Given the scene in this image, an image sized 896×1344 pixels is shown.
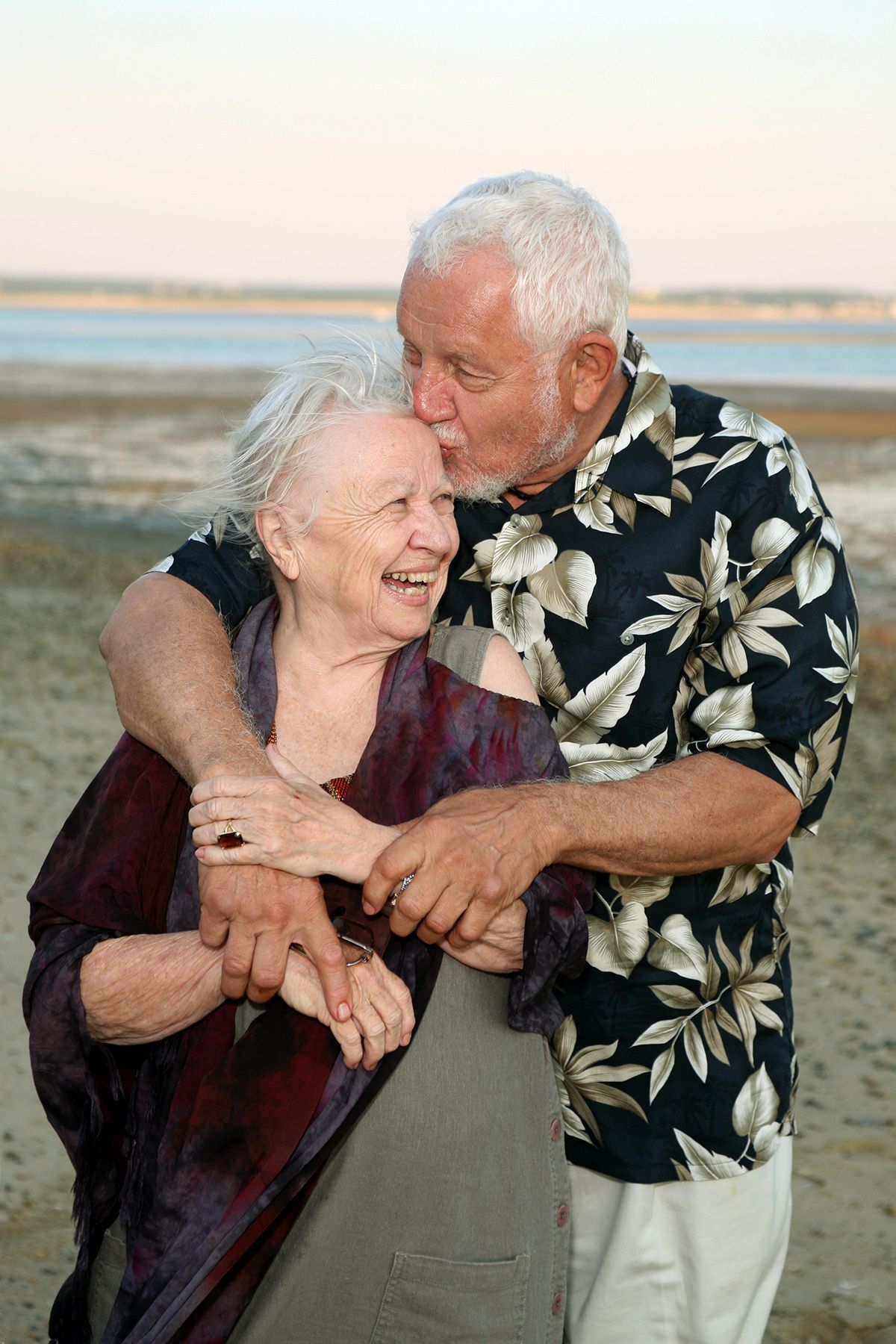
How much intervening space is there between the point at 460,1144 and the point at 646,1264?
0.75 m

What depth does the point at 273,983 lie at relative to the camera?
1.90 meters

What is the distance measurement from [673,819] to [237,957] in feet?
2.50

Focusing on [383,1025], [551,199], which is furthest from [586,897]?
[551,199]

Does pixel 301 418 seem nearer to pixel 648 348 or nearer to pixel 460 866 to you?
pixel 460 866

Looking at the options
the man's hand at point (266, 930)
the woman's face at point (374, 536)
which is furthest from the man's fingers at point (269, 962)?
the woman's face at point (374, 536)

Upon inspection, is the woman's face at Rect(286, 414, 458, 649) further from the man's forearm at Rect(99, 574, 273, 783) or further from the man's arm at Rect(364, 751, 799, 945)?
the man's arm at Rect(364, 751, 799, 945)

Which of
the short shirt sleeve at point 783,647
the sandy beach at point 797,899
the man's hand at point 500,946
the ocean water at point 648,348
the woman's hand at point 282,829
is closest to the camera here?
the woman's hand at point 282,829

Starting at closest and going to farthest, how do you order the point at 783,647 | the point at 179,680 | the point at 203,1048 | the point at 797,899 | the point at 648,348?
the point at 203,1048
the point at 179,680
the point at 783,647
the point at 797,899
the point at 648,348

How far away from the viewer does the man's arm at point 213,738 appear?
191cm

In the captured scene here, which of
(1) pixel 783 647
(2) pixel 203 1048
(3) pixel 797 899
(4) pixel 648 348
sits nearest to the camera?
(2) pixel 203 1048

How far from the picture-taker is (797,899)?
19.0ft

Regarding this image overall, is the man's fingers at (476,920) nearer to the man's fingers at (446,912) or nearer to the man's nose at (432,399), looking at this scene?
the man's fingers at (446,912)

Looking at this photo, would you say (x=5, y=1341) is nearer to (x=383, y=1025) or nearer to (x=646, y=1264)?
(x=646, y=1264)

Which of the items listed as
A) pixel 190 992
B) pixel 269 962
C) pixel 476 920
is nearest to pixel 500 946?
pixel 476 920
